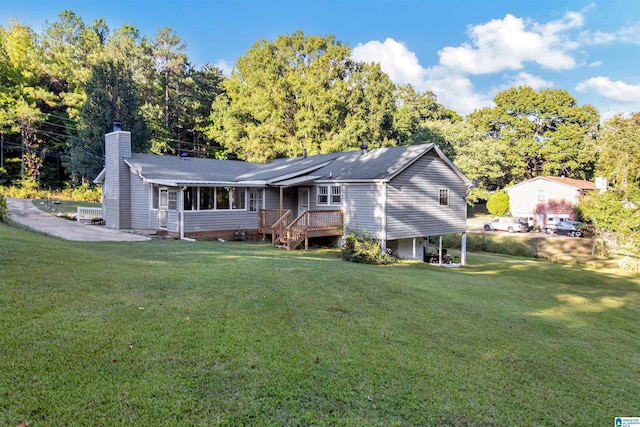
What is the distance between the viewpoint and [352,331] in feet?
18.7

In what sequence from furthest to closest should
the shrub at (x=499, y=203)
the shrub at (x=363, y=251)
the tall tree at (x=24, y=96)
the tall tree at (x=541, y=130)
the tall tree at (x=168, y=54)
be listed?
the tall tree at (x=541, y=130)
the tall tree at (x=168, y=54)
the shrub at (x=499, y=203)
the tall tree at (x=24, y=96)
the shrub at (x=363, y=251)

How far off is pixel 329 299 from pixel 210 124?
4222cm

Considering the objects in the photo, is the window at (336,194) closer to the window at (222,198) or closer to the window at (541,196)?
the window at (222,198)

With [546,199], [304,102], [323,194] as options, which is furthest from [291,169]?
[546,199]

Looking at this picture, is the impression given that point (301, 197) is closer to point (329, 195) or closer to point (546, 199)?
point (329, 195)

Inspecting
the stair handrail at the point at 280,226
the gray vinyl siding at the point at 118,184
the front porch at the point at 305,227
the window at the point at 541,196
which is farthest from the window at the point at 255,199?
the window at the point at 541,196

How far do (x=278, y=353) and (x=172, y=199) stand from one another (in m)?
15.1

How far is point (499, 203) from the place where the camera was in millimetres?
42844

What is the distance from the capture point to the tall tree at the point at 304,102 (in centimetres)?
3525

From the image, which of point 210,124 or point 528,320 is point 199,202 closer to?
point 528,320

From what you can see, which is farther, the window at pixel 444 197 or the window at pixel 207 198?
the window at pixel 444 197

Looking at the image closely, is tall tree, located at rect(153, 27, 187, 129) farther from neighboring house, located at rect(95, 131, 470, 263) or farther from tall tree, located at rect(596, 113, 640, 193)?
tall tree, located at rect(596, 113, 640, 193)

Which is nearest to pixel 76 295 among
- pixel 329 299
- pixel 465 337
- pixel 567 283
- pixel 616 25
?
pixel 329 299

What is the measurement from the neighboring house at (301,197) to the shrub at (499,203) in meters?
25.9
